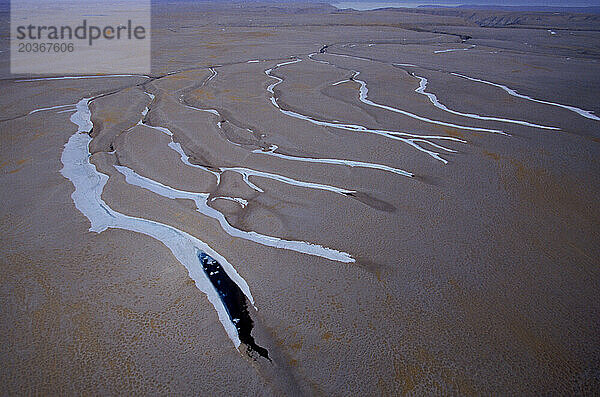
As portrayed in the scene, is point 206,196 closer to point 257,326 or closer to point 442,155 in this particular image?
point 257,326

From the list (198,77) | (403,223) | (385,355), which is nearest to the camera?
(385,355)

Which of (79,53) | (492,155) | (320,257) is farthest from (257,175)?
(79,53)

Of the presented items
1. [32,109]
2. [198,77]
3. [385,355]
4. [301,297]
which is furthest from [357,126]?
[32,109]

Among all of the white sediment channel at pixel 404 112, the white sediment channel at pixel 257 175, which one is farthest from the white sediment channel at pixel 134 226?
the white sediment channel at pixel 404 112

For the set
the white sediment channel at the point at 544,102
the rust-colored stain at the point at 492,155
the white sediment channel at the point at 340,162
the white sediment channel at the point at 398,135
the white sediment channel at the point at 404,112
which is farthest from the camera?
the white sediment channel at the point at 544,102

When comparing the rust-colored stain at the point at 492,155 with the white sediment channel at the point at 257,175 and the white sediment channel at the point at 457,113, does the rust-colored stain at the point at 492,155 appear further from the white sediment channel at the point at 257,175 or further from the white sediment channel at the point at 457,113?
the white sediment channel at the point at 257,175

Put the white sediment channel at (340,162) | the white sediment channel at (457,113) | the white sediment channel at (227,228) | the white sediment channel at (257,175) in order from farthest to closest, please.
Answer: the white sediment channel at (457,113), the white sediment channel at (340,162), the white sediment channel at (257,175), the white sediment channel at (227,228)

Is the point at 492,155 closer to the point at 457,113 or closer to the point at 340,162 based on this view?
the point at 457,113
